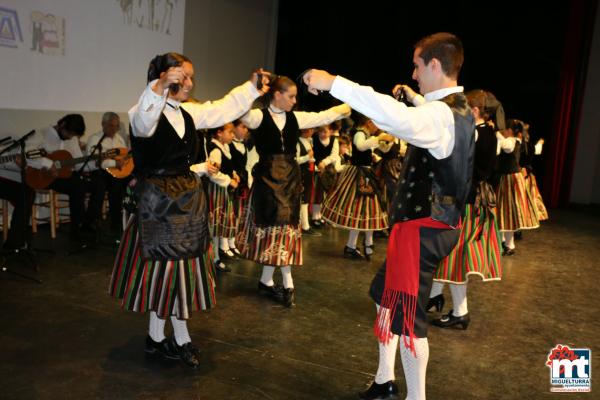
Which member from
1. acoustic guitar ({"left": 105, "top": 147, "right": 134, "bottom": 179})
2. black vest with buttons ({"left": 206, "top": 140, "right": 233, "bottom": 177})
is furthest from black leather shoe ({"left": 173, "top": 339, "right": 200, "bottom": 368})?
acoustic guitar ({"left": 105, "top": 147, "right": 134, "bottom": 179})

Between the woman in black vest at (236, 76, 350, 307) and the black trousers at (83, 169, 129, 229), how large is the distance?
2076mm

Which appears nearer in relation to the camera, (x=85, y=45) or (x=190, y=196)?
(x=190, y=196)

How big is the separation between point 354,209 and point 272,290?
4.47ft

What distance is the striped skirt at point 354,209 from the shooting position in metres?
5.29

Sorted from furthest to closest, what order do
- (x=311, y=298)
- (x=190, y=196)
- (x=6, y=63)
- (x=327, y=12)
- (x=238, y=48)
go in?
(x=327, y=12)
(x=238, y=48)
(x=6, y=63)
(x=311, y=298)
(x=190, y=196)

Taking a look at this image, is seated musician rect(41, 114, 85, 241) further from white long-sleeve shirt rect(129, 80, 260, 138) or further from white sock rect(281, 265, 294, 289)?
white long-sleeve shirt rect(129, 80, 260, 138)

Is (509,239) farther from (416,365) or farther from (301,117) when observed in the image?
(416,365)

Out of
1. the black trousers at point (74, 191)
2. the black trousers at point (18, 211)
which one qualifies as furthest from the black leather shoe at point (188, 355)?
the black trousers at point (74, 191)

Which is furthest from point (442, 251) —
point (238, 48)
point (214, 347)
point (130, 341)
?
point (238, 48)

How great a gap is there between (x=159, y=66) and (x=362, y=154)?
2.92m

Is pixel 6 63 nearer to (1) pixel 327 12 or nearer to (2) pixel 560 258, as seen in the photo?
(2) pixel 560 258

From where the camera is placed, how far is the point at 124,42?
6.53 meters

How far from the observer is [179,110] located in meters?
2.85

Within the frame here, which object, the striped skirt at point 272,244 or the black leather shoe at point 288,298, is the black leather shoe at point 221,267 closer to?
the striped skirt at point 272,244
